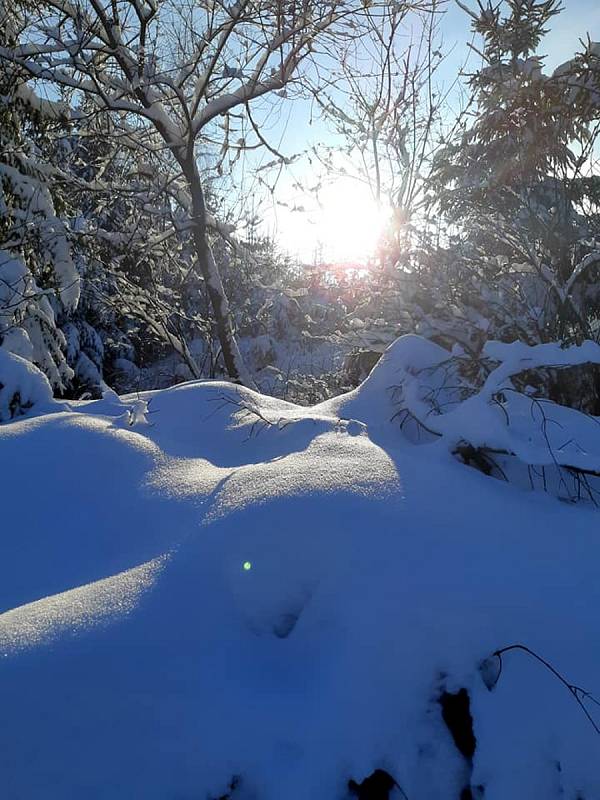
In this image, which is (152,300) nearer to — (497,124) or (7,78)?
(7,78)

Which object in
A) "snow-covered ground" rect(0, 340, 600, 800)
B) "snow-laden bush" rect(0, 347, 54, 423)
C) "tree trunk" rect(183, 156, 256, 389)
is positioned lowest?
"snow-covered ground" rect(0, 340, 600, 800)

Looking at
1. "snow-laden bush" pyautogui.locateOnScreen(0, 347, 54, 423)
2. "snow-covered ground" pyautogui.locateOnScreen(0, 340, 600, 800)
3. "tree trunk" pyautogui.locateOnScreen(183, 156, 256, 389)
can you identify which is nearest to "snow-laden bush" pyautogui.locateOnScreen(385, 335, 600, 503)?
"snow-covered ground" pyautogui.locateOnScreen(0, 340, 600, 800)

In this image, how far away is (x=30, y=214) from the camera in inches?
217

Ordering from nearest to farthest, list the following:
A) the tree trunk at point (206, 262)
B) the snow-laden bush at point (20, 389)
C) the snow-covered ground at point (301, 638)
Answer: the snow-covered ground at point (301, 638) < the snow-laden bush at point (20, 389) < the tree trunk at point (206, 262)

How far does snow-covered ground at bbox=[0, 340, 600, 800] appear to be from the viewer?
102 centimetres

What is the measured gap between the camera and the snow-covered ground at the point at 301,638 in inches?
40.1

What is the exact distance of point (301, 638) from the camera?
1.24 meters

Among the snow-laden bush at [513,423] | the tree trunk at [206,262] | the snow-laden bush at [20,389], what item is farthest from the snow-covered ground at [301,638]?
the tree trunk at [206,262]

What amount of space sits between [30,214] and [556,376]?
5.47m

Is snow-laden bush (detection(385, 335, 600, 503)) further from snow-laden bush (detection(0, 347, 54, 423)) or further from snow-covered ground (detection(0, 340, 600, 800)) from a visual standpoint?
snow-laden bush (detection(0, 347, 54, 423))

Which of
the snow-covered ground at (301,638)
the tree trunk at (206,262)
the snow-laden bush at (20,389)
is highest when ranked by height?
the tree trunk at (206,262)

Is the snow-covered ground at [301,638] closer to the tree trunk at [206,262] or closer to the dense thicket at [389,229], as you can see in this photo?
the dense thicket at [389,229]

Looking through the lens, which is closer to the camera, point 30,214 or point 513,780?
point 513,780

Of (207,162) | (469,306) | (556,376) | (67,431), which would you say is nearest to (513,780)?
(67,431)
